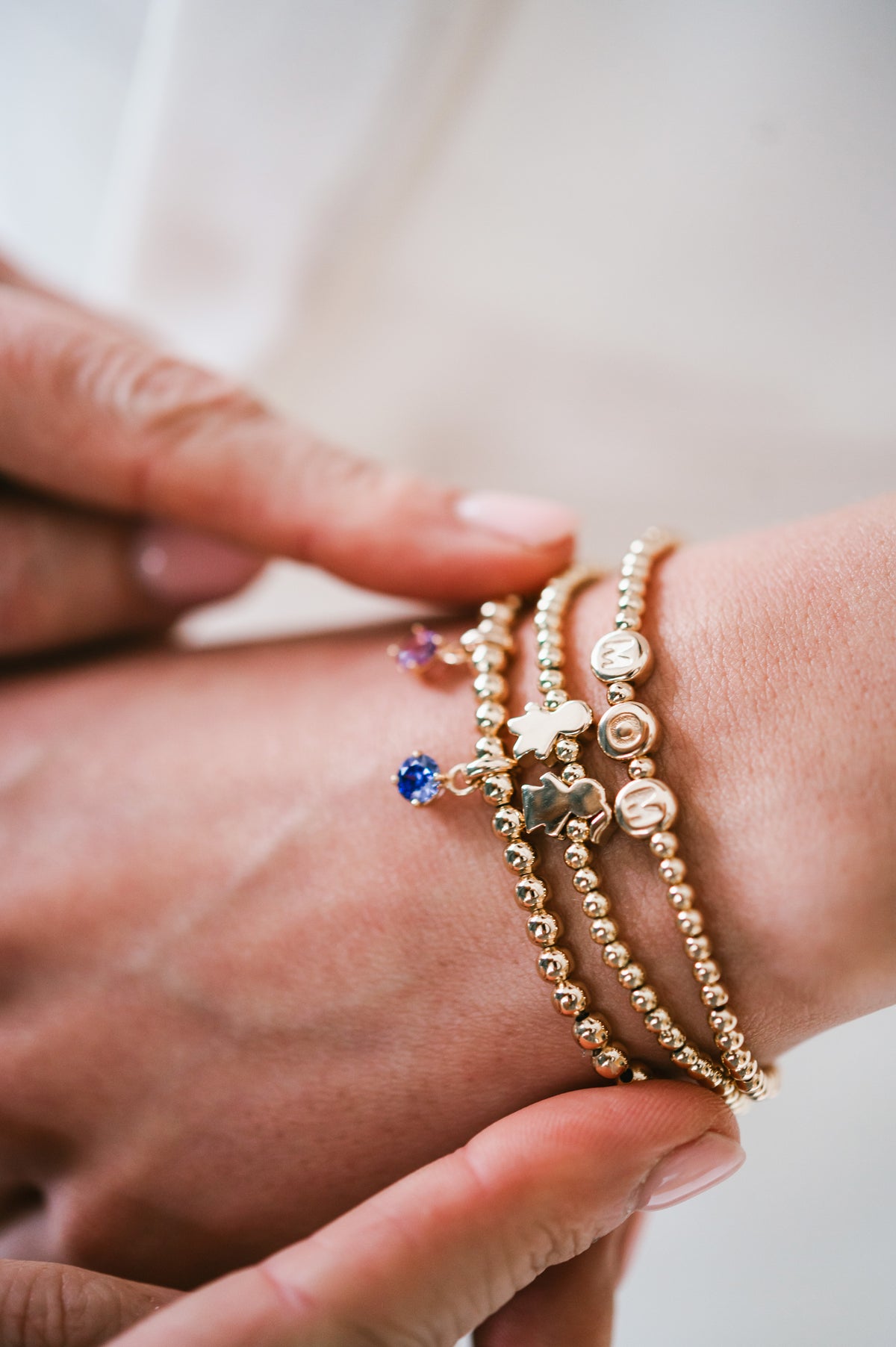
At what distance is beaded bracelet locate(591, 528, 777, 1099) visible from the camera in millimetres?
676

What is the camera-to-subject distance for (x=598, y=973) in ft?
2.39

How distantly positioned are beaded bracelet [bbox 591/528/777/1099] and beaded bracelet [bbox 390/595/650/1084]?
0.12 feet

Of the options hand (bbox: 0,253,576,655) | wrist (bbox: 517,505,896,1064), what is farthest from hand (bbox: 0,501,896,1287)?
hand (bbox: 0,253,576,655)

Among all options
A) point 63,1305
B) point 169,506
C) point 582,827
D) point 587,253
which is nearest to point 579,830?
point 582,827

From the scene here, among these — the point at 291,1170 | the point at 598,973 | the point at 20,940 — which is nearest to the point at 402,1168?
the point at 291,1170

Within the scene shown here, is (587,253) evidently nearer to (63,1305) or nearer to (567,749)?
(567,749)

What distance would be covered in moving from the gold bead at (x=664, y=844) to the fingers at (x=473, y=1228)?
19 centimetres

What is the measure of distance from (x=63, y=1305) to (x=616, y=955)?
483mm

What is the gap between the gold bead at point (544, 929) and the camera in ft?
2.36

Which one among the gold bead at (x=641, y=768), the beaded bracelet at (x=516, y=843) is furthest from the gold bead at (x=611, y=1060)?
the gold bead at (x=641, y=768)

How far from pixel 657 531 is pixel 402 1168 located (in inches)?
24.3

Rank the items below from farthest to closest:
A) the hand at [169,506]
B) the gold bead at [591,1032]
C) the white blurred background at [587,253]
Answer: the white blurred background at [587,253] < the hand at [169,506] < the gold bead at [591,1032]

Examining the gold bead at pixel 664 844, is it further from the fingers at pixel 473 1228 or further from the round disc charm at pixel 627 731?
the fingers at pixel 473 1228

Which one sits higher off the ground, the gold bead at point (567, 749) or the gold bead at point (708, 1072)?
the gold bead at point (567, 749)
